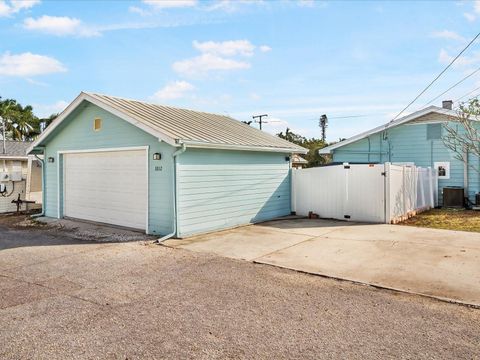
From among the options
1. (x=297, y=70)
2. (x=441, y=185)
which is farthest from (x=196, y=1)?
(x=441, y=185)

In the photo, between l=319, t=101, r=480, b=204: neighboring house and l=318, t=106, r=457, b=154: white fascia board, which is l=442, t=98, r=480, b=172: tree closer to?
l=319, t=101, r=480, b=204: neighboring house

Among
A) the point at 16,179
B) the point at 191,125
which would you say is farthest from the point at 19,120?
the point at 191,125

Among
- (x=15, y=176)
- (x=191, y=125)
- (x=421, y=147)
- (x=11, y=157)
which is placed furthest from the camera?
(x=11, y=157)

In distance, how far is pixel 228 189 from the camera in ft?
34.4

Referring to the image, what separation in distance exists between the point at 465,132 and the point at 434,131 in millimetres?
1092

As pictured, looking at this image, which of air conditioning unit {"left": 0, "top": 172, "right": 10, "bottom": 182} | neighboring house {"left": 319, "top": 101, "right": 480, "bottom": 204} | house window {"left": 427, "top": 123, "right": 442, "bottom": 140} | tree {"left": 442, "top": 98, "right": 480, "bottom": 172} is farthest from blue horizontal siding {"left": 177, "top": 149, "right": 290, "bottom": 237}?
air conditioning unit {"left": 0, "top": 172, "right": 10, "bottom": 182}

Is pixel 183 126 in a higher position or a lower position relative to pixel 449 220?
higher

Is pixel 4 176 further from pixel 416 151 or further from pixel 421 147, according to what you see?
pixel 421 147

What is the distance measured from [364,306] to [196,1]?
7865mm

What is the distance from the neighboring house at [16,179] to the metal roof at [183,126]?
107 inches

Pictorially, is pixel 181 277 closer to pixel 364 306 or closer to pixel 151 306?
pixel 151 306

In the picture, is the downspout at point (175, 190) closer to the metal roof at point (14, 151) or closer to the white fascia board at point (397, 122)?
the white fascia board at point (397, 122)

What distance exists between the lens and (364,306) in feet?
15.3

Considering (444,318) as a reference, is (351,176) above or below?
above
